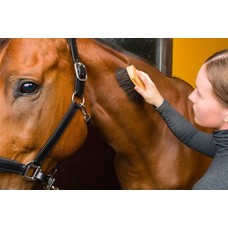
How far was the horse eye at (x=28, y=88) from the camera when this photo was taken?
72 centimetres

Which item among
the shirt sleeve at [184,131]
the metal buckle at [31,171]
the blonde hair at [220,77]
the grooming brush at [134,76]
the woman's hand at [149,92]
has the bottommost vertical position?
Answer: the metal buckle at [31,171]

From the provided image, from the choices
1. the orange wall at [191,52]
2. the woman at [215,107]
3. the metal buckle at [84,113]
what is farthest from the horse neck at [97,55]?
the orange wall at [191,52]

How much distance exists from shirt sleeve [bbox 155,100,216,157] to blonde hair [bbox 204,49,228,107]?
0.69 ft

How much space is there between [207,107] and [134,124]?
10.6 inches

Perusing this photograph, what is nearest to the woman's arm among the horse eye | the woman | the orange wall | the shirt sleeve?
the shirt sleeve

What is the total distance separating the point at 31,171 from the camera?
77 cm

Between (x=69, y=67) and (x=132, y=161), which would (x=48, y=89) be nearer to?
(x=69, y=67)

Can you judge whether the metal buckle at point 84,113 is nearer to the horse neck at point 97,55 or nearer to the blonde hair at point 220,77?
the horse neck at point 97,55

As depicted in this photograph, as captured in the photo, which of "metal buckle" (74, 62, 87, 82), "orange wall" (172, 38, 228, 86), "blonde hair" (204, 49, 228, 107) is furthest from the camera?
"orange wall" (172, 38, 228, 86)

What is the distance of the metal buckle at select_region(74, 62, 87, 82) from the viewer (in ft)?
2.68

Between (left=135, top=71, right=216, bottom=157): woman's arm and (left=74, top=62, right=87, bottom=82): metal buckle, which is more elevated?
(left=74, top=62, right=87, bottom=82): metal buckle

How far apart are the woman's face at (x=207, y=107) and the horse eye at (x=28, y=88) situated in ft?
1.29

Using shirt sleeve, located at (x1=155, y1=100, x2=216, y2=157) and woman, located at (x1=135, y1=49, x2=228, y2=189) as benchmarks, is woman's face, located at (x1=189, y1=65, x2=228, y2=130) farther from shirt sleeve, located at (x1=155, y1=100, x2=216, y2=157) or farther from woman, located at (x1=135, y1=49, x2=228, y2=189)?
shirt sleeve, located at (x1=155, y1=100, x2=216, y2=157)
